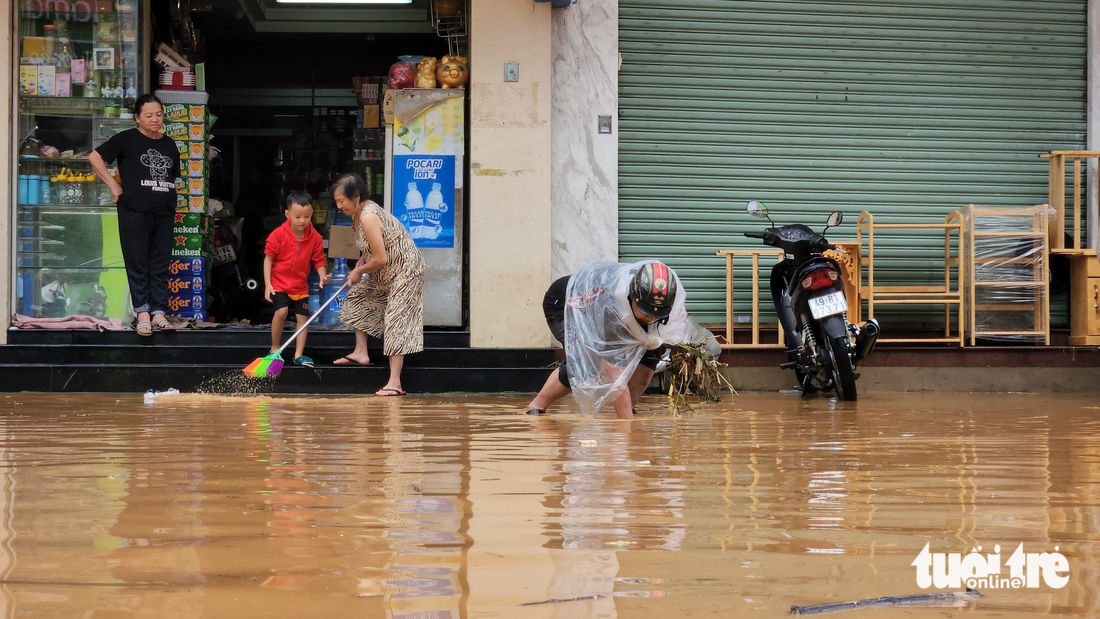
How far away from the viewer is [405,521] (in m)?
2.83

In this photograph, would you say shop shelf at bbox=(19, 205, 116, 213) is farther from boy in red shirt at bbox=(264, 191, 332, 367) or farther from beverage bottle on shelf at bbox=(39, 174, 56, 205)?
boy in red shirt at bbox=(264, 191, 332, 367)

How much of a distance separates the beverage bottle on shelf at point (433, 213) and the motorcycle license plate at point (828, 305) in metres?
3.51

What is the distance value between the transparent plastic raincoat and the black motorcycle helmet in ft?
0.26

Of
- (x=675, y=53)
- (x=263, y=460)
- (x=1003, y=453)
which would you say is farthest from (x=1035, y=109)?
(x=263, y=460)

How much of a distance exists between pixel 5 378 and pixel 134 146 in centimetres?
211

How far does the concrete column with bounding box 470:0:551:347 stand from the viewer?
8992mm

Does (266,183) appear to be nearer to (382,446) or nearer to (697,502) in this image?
(382,446)

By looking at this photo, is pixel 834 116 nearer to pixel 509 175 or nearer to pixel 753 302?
pixel 753 302

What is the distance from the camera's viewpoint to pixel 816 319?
744 centimetres

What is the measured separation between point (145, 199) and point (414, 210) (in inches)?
89.2

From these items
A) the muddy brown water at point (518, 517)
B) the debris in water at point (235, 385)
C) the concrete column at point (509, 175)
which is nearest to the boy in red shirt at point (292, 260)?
the debris in water at point (235, 385)

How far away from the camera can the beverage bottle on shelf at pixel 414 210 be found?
922 centimetres

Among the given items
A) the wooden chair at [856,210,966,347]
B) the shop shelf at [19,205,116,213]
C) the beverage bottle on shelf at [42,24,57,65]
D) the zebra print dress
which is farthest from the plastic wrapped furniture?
the beverage bottle on shelf at [42,24,57,65]

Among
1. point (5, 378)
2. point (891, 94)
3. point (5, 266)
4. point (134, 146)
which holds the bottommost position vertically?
point (5, 378)
